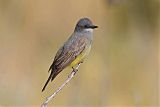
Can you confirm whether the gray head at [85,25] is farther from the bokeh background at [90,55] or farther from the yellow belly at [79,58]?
the bokeh background at [90,55]

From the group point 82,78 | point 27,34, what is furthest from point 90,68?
point 27,34

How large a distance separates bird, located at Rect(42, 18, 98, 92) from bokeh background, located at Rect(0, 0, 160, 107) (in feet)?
5.58

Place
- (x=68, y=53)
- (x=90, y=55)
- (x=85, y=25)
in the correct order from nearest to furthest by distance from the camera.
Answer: (x=68, y=53) → (x=85, y=25) → (x=90, y=55)

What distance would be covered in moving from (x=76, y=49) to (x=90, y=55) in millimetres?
2837

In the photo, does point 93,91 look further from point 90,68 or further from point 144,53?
point 144,53

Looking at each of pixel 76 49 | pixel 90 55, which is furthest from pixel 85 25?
pixel 90 55

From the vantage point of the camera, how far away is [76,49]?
630 cm

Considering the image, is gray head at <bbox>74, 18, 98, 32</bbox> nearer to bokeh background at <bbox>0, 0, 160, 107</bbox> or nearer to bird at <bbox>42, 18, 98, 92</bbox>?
bird at <bbox>42, 18, 98, 92</bbox>

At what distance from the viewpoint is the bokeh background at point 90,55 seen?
8.46m

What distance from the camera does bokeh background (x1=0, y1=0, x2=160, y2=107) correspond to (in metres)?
8.46

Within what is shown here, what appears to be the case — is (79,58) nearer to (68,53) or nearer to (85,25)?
(68,53)

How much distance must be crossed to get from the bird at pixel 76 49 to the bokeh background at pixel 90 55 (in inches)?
67.0

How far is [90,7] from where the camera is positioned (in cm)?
960

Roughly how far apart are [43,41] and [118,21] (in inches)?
50.1
